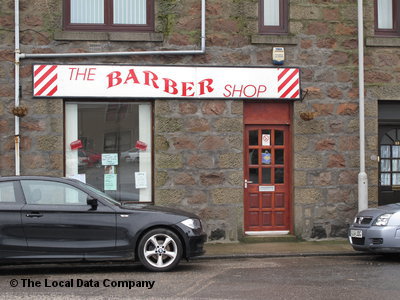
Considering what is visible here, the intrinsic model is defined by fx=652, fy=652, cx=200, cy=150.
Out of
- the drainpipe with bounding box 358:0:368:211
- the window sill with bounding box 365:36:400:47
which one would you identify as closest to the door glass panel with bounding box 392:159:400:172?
the drainpipe with bounding box 358:0:368:211

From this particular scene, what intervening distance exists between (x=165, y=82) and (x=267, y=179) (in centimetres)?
299

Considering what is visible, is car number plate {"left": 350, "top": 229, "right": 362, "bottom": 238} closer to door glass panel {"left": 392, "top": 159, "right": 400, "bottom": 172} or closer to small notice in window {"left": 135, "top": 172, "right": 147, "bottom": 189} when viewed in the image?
door glass panel {"left": 392, "top": 159, "right": 400, "bottom": 172}

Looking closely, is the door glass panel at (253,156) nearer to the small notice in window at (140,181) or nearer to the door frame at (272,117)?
the door frame at (272,117)

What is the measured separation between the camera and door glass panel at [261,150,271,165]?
1384 centimetres

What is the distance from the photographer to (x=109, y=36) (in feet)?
43.2

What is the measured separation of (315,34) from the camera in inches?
542

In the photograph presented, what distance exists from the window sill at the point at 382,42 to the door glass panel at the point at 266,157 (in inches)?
123

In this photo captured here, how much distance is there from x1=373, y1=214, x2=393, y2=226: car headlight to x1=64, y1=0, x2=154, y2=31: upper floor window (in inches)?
236

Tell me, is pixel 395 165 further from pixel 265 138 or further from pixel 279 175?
pixel 265 138

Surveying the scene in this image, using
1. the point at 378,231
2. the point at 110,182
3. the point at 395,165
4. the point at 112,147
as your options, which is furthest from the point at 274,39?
the point at 378,231

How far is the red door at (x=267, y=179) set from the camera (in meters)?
13.8

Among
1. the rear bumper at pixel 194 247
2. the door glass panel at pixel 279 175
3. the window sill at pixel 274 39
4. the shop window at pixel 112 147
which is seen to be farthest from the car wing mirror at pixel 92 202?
the window sill at pixel 274 39

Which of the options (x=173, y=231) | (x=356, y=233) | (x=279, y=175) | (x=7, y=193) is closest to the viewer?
(x=7, y=193)

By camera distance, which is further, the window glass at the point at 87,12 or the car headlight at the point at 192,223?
the window glass at the point at 87,12
